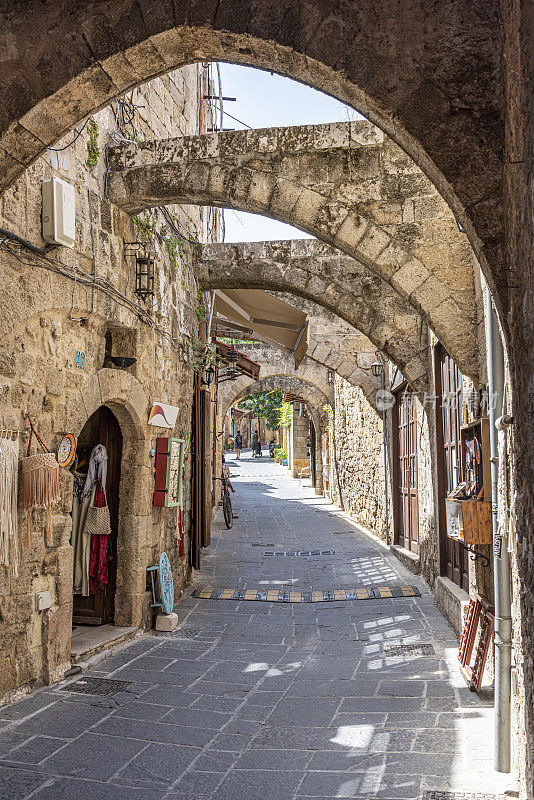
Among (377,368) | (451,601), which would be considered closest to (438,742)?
(451,601)

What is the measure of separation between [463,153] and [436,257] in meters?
2.86

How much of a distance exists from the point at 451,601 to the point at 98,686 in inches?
106

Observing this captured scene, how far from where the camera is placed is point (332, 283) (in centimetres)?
738

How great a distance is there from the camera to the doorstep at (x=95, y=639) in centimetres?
481

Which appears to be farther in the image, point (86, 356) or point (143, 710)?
point (86, 356)

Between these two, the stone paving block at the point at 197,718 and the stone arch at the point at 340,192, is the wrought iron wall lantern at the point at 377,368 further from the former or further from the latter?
the stone paving block at the point at 197,718

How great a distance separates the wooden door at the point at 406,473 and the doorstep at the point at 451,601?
196 cm

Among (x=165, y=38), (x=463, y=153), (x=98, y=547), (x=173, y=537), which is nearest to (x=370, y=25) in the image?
(x=463, y=153)

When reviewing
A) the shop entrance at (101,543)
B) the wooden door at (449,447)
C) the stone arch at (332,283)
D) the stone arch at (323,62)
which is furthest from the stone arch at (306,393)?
the stone arch at (323,62)

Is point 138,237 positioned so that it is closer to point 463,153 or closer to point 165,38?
point 165,38

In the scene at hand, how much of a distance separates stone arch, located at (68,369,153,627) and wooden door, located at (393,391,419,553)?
344 centimetres

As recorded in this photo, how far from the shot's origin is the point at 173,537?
6.94m

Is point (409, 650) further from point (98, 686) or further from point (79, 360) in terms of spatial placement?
point (79, 360)

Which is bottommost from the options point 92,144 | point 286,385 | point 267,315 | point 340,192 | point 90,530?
point 90,530
